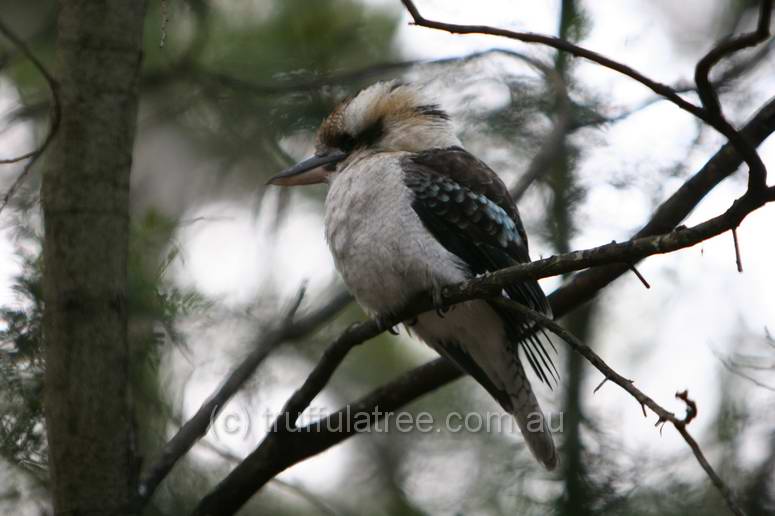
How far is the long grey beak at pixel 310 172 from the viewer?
3486mm

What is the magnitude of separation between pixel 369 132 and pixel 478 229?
0.65 m

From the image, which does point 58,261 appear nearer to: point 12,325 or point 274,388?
point 12,325

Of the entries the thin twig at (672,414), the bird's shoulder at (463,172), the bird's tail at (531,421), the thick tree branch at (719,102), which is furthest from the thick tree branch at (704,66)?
the bird's tail at (531,421)

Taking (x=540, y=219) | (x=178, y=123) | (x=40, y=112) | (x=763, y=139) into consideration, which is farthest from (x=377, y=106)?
(x=178, y=123)

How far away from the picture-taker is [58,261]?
2.56 metres

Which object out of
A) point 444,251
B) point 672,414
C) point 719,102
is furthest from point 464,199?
point 719,102

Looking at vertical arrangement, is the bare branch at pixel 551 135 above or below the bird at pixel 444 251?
above

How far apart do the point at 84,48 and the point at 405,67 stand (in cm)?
153

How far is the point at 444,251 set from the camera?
2947 mm

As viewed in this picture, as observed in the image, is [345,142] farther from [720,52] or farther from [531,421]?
[720,52]

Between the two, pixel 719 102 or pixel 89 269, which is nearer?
pixel 719 102

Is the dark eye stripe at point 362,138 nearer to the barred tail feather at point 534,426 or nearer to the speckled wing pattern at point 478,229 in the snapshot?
the speckled wing pattern at point 478,229

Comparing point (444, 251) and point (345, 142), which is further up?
point (345, 142)

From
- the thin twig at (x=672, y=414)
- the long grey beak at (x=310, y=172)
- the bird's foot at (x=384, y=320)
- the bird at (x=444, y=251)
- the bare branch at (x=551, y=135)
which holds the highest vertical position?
the bare branch at (x=551, y=135)
